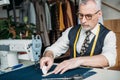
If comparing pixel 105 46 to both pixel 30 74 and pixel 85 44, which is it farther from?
pixel 30 74

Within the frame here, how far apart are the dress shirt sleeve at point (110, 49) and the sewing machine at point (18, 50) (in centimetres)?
48

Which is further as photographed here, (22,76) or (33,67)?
(33,67)

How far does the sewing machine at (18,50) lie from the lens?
5.51ft

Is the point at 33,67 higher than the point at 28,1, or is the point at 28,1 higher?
the point at 28,1

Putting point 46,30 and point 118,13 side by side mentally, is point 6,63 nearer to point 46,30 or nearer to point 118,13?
point 46,30

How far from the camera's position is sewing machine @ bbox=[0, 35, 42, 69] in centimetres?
168

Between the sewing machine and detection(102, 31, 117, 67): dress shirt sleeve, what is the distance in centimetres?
48

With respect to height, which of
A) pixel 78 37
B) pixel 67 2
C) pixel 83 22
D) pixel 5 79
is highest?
pixel 67 2

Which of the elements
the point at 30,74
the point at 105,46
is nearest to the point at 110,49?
the point at 105,46

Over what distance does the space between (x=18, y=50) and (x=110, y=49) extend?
68cm

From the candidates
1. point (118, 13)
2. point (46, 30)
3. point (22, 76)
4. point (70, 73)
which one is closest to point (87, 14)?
point (70, 73)

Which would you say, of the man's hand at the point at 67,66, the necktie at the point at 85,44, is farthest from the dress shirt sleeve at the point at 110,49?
the man's hand at the point at 67,66

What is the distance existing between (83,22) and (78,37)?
8.3 inches

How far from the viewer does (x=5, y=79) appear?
4.58 feet
